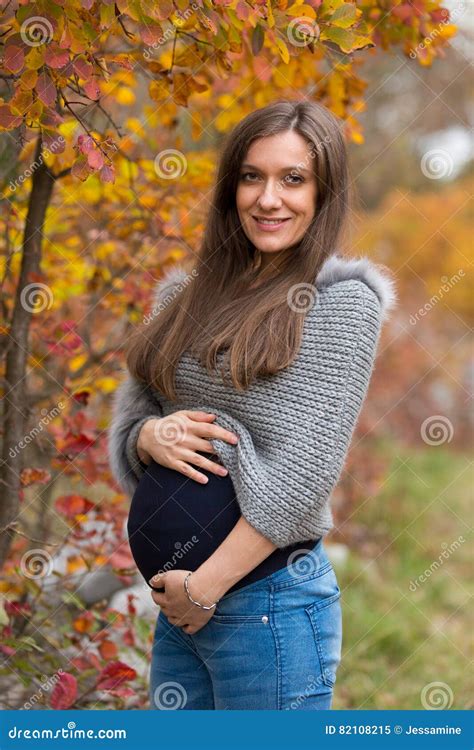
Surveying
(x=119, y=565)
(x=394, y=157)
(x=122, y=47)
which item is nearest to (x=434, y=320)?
(x=394, y=157)

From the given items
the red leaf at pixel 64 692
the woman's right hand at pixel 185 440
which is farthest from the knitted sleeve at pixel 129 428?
the red leaf at pixel 64 692

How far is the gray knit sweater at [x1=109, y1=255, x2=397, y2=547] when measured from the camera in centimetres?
203

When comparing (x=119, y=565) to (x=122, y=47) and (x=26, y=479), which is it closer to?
(x=26, y=479)

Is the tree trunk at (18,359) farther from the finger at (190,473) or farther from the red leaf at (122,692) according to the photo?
the finger at (190,473)

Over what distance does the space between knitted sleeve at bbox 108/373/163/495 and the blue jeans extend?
482mm

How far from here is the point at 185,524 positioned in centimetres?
211

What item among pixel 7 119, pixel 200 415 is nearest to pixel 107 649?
pixel 200 415

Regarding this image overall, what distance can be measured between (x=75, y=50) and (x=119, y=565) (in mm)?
1692

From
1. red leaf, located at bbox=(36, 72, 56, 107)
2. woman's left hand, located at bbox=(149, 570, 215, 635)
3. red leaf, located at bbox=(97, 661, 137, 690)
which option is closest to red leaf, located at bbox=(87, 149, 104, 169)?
red leaf, located at bbox=(36, 72, 56, 107)

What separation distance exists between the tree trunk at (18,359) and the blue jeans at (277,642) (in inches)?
41.2

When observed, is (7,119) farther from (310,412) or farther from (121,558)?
(121,558)

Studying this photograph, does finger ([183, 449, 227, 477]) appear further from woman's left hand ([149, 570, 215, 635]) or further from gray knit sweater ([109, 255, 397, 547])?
woman's left hand ([149, 570, 215, 635])

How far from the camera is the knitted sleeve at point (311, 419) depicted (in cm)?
203

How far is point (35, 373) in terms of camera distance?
3.65 metres
